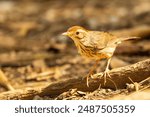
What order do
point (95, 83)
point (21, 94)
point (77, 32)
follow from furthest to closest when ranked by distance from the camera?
point (21, 94), point (95, 83), point (77, 32)

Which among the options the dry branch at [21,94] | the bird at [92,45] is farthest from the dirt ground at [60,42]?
the bird at [92,45]

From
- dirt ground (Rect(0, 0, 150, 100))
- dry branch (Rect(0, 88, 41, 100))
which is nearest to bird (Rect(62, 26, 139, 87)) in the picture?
dirt ground (Rect(0, 0, 150, 100))

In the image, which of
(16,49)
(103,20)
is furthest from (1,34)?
(103,20)

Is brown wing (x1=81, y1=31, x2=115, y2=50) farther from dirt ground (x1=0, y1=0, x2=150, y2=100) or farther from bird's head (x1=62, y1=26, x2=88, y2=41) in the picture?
dirt ground (x1=0, y1=0, x2=150, y2=100)

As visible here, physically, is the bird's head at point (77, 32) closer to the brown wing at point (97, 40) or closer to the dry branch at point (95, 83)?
the brown wing at point (97, 40)

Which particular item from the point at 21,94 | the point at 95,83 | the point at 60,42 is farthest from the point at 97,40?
the point at 60,42

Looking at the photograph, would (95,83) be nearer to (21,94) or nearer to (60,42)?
(21,94)
